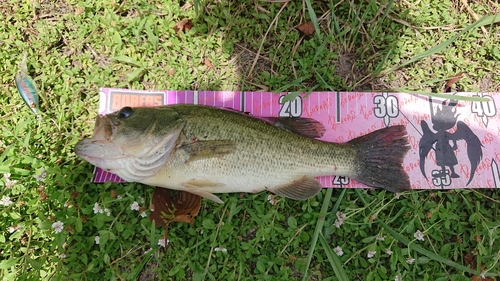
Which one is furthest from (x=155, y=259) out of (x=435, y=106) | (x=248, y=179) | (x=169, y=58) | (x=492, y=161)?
(x=492, y=161)

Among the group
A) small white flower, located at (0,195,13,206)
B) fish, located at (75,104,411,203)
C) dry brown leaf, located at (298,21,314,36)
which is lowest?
small white flower, located at (0,195,13,206)

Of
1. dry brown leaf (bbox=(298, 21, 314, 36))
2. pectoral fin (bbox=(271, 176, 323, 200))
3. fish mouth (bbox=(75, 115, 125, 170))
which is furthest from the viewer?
dry brown leaf (bbox=(298, 21, 314, 36))

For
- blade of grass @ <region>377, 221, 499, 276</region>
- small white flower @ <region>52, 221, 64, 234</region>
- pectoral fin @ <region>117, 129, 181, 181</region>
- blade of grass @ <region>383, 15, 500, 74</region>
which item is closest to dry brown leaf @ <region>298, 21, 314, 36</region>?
blade of grass @ <region>383, 15, 500, 74</region>

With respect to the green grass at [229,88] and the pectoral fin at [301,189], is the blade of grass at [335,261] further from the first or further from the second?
the pectoral fin at [301,189]

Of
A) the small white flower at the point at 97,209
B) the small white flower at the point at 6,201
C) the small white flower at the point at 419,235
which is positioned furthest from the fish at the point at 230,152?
the small white flower at the point at 6,201

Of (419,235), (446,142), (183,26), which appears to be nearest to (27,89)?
(183,26)

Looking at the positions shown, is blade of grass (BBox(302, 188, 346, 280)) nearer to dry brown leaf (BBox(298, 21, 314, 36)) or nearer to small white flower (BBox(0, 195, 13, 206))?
dry brown leaf (BBox(298, 21, 314, 36))
